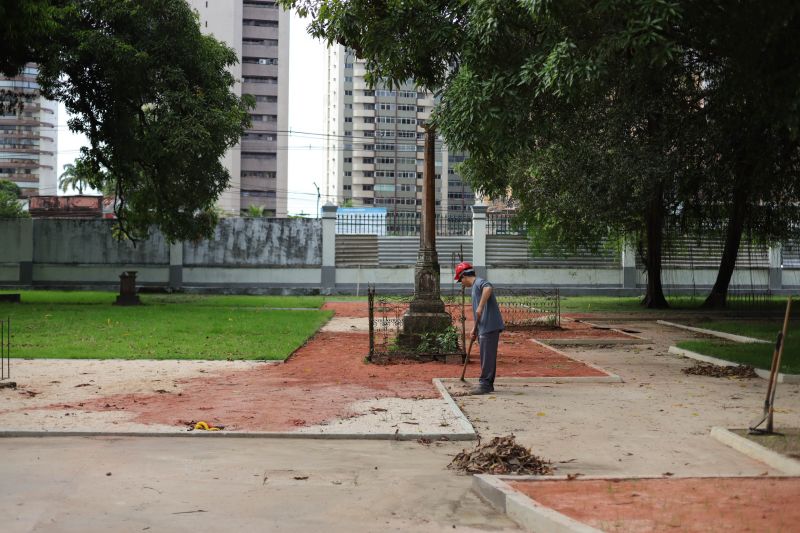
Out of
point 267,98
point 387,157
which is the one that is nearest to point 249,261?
point 267,98

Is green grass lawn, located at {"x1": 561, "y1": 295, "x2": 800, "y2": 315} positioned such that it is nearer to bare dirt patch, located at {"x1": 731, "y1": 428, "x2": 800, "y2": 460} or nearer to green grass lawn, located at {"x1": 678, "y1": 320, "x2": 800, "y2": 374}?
green grass lawn, located at {"x1": 678, "y1": 320, "x2": 800, "y2": 374}

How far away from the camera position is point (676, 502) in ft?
17.2

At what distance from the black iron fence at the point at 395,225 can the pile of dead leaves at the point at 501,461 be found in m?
31.7

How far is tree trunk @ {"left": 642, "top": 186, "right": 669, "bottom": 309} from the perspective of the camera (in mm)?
26955

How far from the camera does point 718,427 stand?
772 centimetres

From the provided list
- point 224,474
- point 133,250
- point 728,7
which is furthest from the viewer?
point 133,250

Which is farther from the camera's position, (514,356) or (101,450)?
(514,356)

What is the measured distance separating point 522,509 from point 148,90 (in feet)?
78.1

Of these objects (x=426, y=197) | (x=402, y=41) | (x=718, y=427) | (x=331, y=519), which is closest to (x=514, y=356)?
(x=426, y=197)

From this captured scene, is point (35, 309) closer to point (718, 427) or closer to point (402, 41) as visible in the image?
point (402, 41)

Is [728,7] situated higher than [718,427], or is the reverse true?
[728,7]

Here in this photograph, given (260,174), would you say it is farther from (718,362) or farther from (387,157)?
(718,362)

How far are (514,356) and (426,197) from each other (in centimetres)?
331

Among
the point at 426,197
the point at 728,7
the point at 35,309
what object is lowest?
the point at 35,309
